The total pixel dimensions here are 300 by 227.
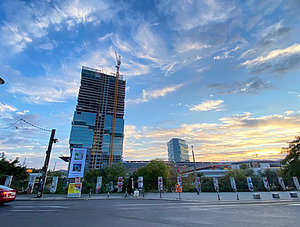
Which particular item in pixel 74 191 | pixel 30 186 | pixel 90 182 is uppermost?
pixel 90 182

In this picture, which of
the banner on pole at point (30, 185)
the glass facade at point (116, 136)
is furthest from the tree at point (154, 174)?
the glass facade at point (116, 136)

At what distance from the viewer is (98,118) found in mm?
133250

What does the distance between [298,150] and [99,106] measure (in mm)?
130251

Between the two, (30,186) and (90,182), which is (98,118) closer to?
(90,182)

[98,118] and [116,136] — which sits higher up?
[98,118]

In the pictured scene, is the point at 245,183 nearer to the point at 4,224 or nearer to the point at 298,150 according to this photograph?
the point at 298,150

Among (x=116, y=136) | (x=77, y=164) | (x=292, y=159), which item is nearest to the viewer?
(x=77, y=164)

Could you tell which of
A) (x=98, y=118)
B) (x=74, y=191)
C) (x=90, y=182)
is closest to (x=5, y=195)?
(x=74, y=191)

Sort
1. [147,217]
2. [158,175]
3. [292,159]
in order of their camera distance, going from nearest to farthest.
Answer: [147,217] < [292,159] < [158,175]

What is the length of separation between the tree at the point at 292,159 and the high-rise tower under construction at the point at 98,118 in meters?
110

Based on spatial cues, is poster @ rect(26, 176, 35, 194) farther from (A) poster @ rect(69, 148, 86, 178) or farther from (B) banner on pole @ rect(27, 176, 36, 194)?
(A) poster @ rect(69, 148, 86, 178)

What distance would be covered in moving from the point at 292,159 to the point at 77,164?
→ 34.6 metres

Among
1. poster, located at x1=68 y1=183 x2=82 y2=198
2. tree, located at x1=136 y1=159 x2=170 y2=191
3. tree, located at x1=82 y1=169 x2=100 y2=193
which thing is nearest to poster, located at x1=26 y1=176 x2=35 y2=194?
tree, located at x1=82 y1=169 x2=100 y2=193

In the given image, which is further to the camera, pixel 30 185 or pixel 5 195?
pixel 30 185
